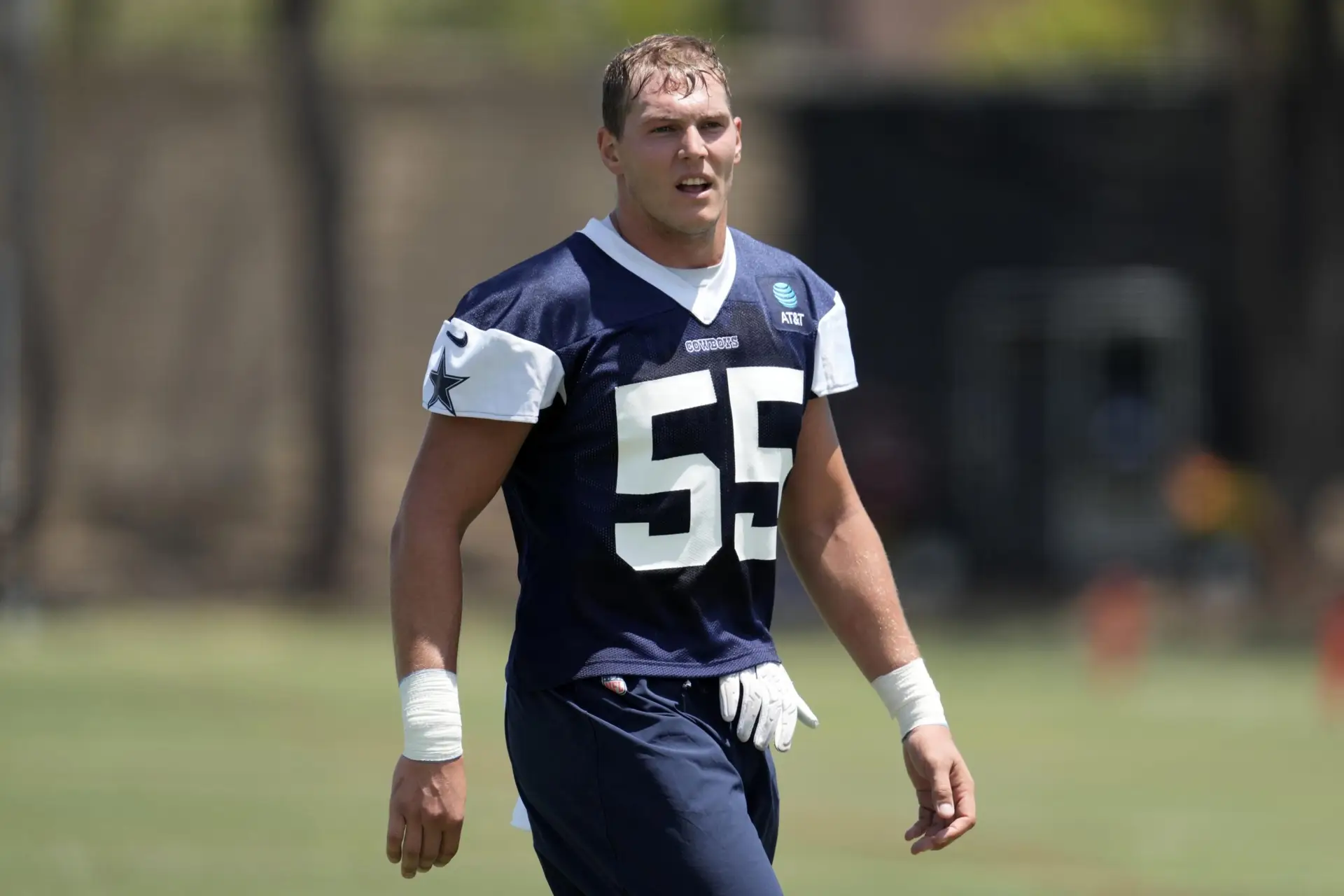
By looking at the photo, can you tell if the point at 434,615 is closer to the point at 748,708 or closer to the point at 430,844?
the point at 430,844

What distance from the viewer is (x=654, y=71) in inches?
168

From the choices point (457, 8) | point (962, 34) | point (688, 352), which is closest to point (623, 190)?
point (688, 352)

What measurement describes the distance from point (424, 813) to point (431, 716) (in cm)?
18

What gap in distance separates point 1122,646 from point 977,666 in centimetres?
122

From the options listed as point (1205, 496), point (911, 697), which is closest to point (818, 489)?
point (911, 697)

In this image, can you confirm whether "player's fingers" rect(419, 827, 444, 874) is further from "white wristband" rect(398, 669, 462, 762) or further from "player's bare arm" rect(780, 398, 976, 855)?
"player's bare arm" rect(780, 398, 976, 855)

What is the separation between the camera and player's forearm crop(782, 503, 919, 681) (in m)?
4.60

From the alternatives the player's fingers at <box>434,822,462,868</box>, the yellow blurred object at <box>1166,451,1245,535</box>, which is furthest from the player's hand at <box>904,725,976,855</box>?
the yellow blurred object at <box>1166,451,1245,535</box>

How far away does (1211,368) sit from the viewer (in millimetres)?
27266

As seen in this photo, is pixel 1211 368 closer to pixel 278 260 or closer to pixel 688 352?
pixel 278 260

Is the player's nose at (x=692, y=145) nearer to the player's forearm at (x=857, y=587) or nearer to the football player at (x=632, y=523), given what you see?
the football player at (x=632, y=523)

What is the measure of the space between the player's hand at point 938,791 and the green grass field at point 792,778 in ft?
13.1

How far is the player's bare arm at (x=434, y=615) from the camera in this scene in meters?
4.04

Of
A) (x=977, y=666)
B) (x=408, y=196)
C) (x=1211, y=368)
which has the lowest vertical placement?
(x=977, y=666)
